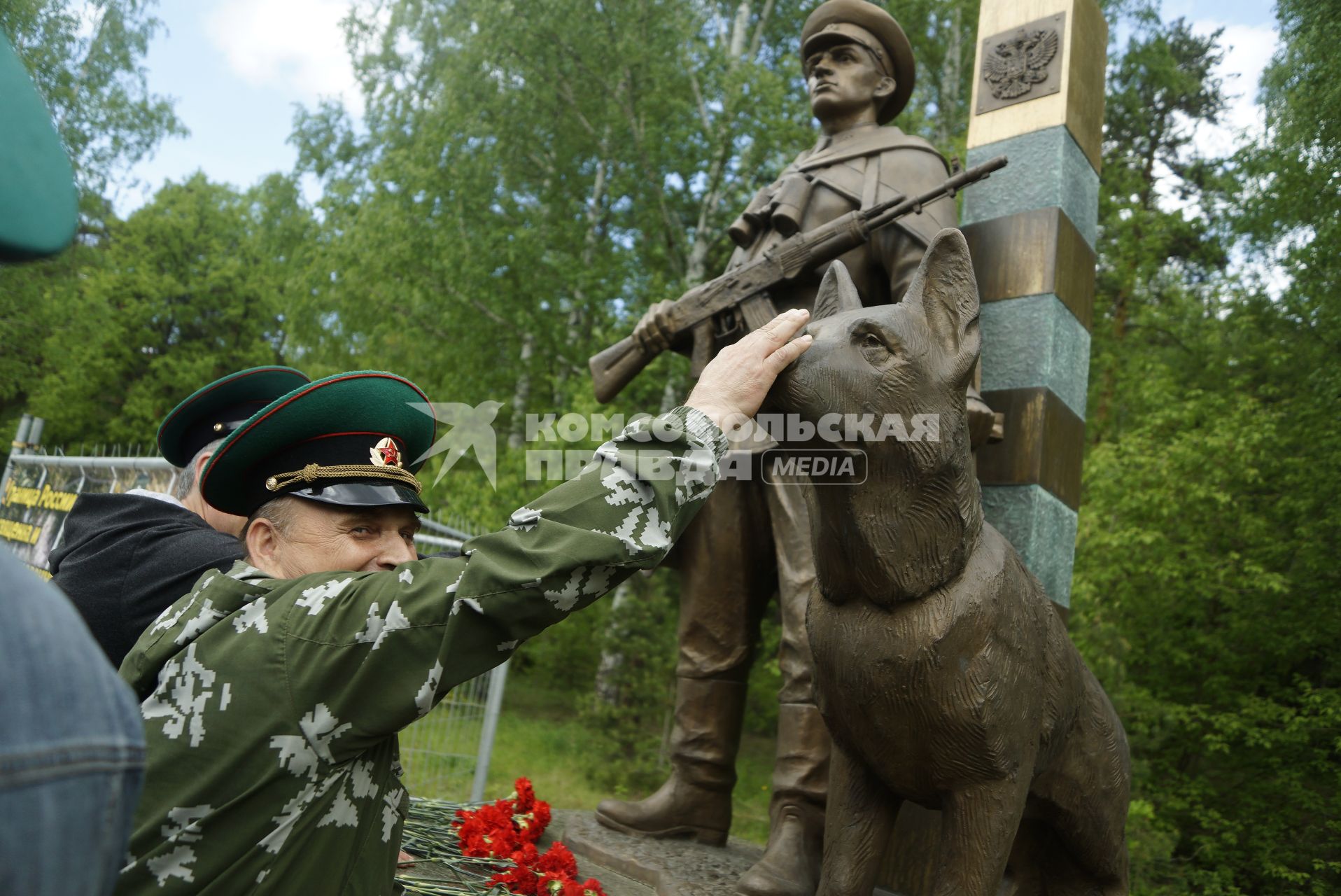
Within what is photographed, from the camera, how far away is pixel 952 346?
219 centimetres

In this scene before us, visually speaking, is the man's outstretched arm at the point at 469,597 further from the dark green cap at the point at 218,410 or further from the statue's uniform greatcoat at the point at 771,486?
the statue's uniform greatcoat at the point at 771,486

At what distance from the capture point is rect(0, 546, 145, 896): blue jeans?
673 millimetres

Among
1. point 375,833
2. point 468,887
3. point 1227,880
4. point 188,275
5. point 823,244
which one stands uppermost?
point 188,275

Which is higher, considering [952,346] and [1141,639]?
[952,346]

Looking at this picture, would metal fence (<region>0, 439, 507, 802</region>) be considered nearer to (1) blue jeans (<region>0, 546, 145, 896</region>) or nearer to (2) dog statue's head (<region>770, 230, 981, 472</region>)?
(2) dog statue's head (<region>770, 230, 981, 472</region>)

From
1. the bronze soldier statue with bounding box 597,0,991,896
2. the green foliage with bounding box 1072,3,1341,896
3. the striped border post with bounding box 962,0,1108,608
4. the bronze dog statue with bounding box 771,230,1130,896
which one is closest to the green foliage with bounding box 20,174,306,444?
the green foliage with bounding box 1072,3,1341,896

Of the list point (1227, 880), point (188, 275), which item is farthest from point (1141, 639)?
point (188, 275)

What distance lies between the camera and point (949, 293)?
2205mm

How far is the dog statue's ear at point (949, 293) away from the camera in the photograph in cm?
219

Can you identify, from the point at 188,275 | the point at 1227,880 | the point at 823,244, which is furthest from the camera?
the point at 188,275

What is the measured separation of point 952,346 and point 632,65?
38.3 feet

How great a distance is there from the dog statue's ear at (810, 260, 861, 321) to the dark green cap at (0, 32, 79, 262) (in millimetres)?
1667

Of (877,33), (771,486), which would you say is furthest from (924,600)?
(877,33)

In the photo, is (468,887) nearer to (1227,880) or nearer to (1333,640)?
(1227,880)
